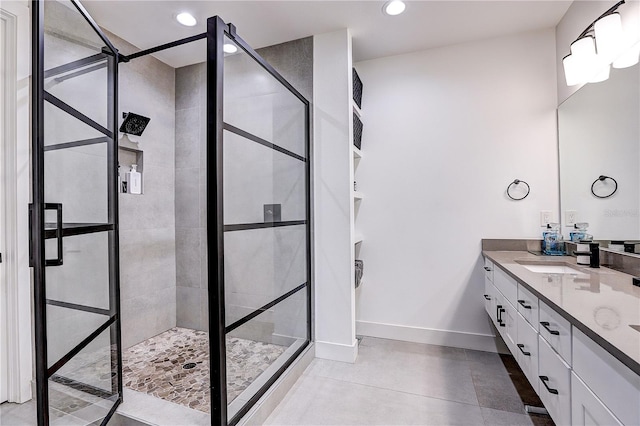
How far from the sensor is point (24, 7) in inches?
71.1

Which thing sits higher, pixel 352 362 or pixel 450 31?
pixel 450 31

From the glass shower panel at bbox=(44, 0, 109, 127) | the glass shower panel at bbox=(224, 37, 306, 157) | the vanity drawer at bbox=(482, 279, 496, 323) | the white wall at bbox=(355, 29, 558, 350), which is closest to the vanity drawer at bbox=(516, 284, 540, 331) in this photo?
the vanity drawer at bbox=(482, 279, 496, 323)

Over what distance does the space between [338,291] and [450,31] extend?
220 cm

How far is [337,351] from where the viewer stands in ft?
7.82

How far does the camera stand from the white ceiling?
6.82 feet

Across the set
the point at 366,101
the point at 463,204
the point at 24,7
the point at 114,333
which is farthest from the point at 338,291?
the point at 24,7

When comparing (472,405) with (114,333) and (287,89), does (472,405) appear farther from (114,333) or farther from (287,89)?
(287,89)

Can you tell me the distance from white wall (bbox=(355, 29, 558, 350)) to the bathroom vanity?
0.70m

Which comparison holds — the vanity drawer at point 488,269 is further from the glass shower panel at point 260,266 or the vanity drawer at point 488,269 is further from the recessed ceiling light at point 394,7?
the recessed ceiling light at point 394,7

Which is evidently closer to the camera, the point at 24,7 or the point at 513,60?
the point at 24,7

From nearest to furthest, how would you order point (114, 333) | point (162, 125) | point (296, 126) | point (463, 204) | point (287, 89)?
point (114, 333) < point (287, 89) < point (296, 126) < point (463, 204) < point (162, 125)

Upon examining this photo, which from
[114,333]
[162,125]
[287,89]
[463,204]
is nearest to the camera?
[114,333]

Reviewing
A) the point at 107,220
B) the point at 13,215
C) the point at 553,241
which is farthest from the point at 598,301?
the point at 13,215

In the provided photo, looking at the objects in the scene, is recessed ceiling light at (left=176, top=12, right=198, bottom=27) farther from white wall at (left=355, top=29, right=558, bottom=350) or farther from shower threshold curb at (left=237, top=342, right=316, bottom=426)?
shower threshold curb at (left=237, top=342, right=316, bottom=426)
